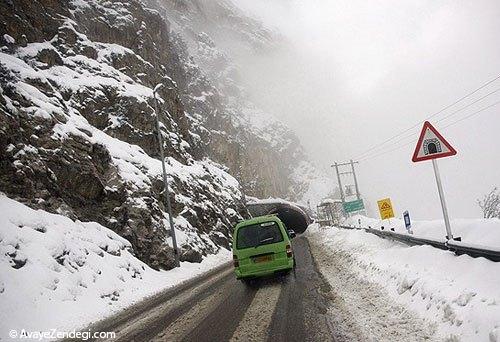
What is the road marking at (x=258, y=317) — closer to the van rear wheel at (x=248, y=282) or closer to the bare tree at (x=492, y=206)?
the van rear wheel at (x=248, y=282)

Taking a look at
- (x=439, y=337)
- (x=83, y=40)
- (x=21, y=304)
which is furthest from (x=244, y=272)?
(x=83, y=40)

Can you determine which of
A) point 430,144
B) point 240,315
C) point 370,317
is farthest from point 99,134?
point 370,317

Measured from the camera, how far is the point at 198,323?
24.4 ft

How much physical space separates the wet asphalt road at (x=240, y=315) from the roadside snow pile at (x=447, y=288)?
1.47 m

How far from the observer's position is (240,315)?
759 centimetres

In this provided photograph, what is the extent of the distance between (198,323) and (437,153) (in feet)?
20.6

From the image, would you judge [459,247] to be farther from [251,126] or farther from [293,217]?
[251,126]

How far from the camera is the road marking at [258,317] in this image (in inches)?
240

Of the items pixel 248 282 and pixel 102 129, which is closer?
pixel 248 282

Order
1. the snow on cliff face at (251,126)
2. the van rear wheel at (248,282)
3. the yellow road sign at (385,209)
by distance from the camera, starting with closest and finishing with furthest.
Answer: the van rear wheel at (248,282) < the yellow road sign at (385,209) < the snow on cliff face at (251,126)

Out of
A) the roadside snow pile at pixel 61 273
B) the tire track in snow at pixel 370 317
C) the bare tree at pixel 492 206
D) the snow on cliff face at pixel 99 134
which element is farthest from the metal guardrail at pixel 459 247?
the bare tree at pixel 492 206

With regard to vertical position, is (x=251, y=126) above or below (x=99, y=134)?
above

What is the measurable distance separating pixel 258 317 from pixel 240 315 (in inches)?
21.4

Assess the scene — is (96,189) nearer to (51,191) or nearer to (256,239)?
(51,191)
